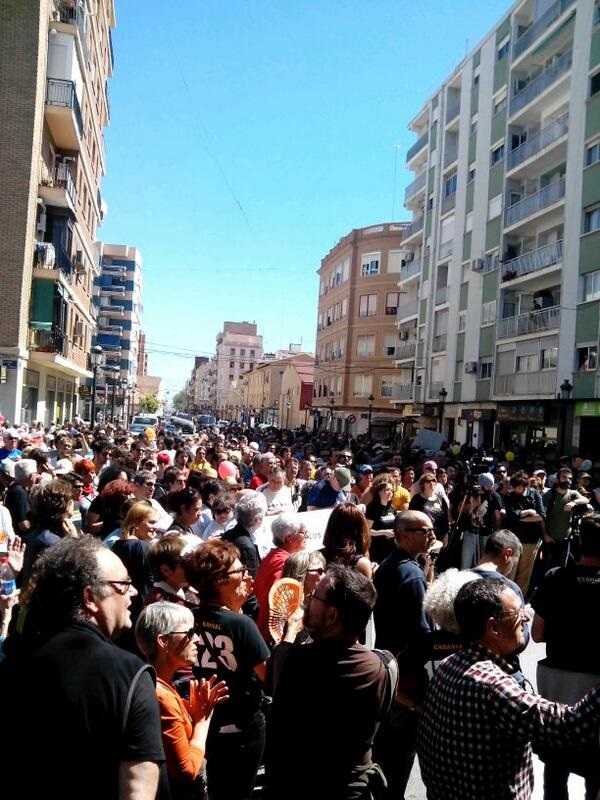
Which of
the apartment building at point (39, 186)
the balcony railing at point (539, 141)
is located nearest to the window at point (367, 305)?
the balcony railing at point (539, 141)

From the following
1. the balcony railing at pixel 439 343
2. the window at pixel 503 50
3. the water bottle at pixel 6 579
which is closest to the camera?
the water bottle at pixel 6 579

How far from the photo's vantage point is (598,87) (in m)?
28.2

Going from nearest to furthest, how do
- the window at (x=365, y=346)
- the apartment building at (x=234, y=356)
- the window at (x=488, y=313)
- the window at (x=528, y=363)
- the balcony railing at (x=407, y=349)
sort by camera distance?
the window at (x=528, y=363) < the window at (x=488, y=313) < the balcony railing at (x=407, y=349) < the window at (x=365, y=346) < the apartment building at (x=234, y=356)

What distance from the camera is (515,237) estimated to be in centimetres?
3506

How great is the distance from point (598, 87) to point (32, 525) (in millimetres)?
30116

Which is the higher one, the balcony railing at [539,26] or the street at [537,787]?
the balcony railing at [539,26]

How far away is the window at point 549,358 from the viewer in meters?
29.8

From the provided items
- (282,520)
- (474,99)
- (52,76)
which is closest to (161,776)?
(282,520)

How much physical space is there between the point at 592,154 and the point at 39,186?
2161 cm

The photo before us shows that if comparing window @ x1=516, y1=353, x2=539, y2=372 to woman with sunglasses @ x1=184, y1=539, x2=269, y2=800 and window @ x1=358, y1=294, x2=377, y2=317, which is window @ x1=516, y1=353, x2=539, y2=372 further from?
woman with sunglasses @ x1=184, y1=539, x2=269, y2=800

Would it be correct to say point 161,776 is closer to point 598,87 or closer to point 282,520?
point 282,520

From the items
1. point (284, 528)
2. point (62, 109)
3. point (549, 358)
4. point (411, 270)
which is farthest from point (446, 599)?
point (411, 270)

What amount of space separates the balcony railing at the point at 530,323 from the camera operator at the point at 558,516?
20.9m

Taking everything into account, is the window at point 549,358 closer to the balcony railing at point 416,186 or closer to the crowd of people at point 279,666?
the balcony railing at point 416,186
